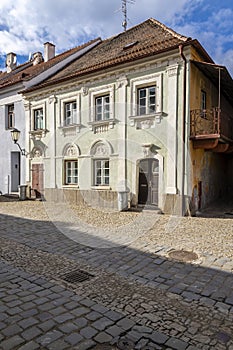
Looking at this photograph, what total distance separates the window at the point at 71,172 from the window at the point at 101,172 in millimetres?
1408

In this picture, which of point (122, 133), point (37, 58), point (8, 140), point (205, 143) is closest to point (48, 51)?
point (37, 58)

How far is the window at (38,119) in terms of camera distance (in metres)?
14.8

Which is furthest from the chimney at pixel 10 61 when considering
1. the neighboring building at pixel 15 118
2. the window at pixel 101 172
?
the window at pixel 101 172

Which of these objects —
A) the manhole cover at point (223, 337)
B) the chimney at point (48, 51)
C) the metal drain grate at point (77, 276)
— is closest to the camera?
the manhole cover at point (223, 337)

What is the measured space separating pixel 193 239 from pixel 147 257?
191 cm

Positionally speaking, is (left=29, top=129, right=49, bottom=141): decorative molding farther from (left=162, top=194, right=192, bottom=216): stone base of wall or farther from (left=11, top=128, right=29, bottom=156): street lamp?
(left=162, top=194, right=192, bottom=216): stone base of wall

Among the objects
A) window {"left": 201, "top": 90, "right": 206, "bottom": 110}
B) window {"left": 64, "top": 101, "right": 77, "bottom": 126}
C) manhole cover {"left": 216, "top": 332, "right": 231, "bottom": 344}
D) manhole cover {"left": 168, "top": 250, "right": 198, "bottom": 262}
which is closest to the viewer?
manhole cover {"left": 216, "top": 332, "right": 231, "bottom": 344}

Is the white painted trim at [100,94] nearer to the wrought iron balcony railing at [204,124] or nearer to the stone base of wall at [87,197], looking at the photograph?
the stone base of wall at [87,197]

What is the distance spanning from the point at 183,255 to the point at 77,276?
2270 mm

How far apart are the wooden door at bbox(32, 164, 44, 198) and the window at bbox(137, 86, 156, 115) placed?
264 inches

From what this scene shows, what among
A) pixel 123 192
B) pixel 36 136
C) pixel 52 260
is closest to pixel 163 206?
pixel 123 192

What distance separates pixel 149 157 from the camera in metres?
10.6

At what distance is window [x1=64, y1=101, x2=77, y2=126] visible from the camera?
43.1 feet

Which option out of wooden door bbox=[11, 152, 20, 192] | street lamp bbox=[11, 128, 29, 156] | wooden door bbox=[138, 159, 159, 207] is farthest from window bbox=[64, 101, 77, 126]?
wooden door bbox=[11, 152, 20, 192]
